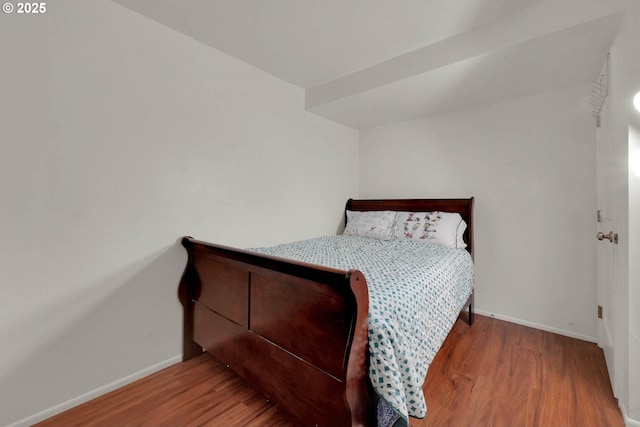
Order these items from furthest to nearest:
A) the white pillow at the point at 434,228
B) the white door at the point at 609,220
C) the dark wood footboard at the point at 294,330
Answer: the white pillow at the point at 434,228 < the white door at the point at 609,220 < the dark wood footboard at the point at 294,330

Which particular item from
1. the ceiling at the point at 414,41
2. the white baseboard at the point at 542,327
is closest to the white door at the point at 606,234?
the white baseboard at the point at 542,327

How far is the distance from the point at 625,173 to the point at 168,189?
2567 mm

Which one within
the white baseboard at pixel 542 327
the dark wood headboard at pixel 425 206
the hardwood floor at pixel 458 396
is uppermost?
the dark wood headboard at pixel 425 206

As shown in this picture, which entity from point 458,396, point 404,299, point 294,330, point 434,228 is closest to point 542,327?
point 434,228

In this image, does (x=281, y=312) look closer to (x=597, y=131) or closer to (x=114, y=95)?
(x=114, y=95)

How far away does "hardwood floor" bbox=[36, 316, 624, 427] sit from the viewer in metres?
1.41

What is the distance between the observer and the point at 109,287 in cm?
165

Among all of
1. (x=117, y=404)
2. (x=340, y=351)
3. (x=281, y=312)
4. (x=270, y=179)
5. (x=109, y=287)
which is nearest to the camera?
(x=340, y=351)

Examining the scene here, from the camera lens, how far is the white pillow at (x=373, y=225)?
9.31 ft

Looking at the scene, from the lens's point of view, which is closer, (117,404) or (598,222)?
(117,404)

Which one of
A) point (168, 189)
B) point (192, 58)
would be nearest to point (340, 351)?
point (168, 189)

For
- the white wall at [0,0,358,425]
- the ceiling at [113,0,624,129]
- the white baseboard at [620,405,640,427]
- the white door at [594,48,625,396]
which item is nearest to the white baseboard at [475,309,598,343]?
the white door at [594,48,625,396]

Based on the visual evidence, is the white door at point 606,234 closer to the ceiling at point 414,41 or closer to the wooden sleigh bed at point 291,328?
the ceiling at point 414,41

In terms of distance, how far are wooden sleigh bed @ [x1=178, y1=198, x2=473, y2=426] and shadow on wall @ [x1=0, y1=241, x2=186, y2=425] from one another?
0.65 feet
